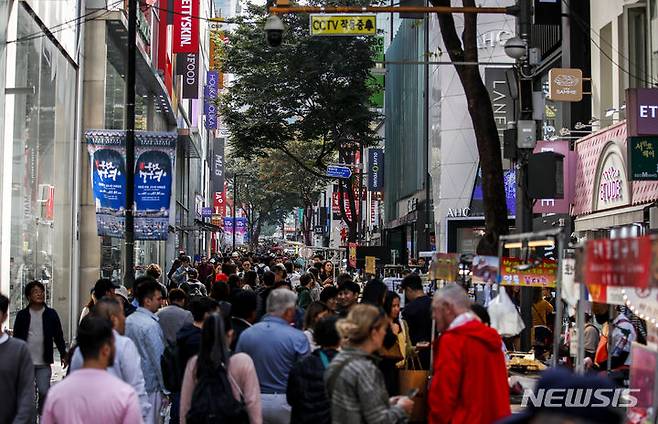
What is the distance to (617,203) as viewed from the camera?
2128cm

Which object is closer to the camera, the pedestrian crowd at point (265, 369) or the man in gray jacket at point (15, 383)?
the pedestrian crowd at point (265, 369)

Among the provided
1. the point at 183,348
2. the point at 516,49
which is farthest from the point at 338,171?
the point at 183,348

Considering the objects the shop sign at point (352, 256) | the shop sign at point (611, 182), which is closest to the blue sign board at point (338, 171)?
the shop sign at point (352, 256)

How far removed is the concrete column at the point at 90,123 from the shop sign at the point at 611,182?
1160 centimetres

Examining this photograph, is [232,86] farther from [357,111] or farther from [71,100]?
[71,100]

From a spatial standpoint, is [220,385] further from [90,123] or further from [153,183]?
[90,123]

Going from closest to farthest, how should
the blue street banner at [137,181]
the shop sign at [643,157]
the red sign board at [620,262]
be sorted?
the red sign board at [620,262] < the shop sign at [643,157] < the blue street banner at [137,181]

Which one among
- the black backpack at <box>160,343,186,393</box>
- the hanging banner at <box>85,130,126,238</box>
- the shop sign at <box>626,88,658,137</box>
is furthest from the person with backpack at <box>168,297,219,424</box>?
the hanging banner at <box>85,130,126,238</box>

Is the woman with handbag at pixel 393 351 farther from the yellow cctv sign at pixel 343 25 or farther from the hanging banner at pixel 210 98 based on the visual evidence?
the hanging banner at pixel 210 98

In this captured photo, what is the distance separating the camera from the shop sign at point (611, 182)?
20.8 meters

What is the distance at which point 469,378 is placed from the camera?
24.6ft

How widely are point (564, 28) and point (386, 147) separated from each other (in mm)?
42920

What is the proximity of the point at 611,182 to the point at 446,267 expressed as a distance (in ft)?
38.1

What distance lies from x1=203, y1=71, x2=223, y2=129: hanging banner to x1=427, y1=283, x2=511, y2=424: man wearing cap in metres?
54.6
